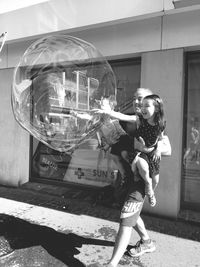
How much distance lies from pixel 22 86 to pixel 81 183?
352 centimetres

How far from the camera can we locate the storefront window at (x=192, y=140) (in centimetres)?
470

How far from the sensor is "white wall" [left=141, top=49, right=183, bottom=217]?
4316 millimetres

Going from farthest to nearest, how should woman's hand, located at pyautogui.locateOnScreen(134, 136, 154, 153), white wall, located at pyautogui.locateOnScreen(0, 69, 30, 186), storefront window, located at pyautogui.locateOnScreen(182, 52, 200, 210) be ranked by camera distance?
white wall, located at pyautogui.locateOnScreen(0, 69, 30, 186), storefront window, located at pyautogui.locateOnScreen(182, 52, 200, 210), woman's hand, located at pyautogui.locateOnScreen(134, 136, 154, 153)

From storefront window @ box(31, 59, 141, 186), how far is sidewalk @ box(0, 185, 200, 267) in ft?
2.27

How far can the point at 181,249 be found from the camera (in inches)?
132

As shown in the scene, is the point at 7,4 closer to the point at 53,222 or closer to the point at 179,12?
the point at 179,12

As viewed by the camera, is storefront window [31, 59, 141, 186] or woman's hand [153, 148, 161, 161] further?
storefront window [31, 59, 141, 186]

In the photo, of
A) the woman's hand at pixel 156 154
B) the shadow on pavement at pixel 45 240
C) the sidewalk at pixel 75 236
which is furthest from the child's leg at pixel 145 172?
the shadow on pavement at pixel 45 240

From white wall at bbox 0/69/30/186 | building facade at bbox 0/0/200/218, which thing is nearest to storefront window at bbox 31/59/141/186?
building facade at bbox 0/0/200/218

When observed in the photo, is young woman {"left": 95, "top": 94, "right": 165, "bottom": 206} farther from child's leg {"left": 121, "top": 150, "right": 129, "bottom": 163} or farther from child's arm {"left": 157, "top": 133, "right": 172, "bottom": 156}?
child's leg {"left": 121, "top": 150, "right": 129, "bottom": 163}

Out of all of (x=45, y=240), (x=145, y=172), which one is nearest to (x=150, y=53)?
(x=145, y=172)

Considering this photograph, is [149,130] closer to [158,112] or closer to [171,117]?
[158,112]

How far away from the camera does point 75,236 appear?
3.57 meters

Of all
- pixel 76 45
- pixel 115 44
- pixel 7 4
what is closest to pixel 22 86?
pixel 76 45
